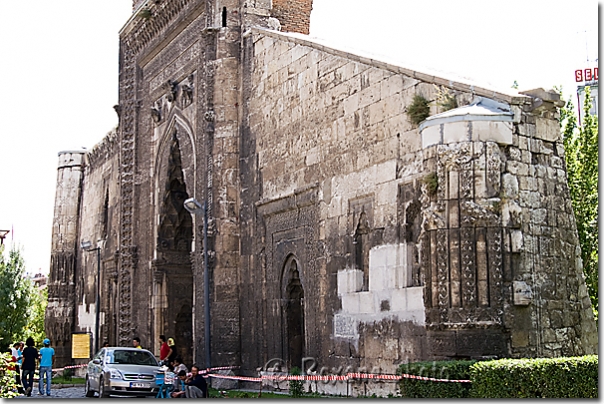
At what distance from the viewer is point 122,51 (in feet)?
91.4

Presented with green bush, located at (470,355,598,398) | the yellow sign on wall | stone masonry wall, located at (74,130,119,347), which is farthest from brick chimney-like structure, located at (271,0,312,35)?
the yellow sign on wall

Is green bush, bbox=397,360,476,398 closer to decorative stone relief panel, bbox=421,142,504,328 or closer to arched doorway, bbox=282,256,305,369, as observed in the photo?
decorative stone relief panel, bbox=421,142,504,328

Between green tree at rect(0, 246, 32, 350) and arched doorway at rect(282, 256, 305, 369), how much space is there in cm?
2389

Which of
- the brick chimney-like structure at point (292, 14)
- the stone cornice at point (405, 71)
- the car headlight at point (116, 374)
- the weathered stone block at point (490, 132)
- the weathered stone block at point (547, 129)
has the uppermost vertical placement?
the brick chimney-like structure at point (292, 14)

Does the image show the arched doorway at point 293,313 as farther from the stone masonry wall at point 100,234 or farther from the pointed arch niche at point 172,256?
the stone masonry wall at point 100,234

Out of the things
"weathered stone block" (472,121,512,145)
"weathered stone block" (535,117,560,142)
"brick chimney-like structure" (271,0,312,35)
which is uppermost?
"brick chimney-like structure" (271,0,312,35)

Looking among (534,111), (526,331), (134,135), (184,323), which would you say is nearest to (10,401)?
(526,331)

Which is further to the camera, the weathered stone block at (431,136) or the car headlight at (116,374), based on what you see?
the car headlight at (116,374)

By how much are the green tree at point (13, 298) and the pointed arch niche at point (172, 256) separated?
56.0 ft

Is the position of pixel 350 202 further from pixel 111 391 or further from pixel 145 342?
pixel 145 342

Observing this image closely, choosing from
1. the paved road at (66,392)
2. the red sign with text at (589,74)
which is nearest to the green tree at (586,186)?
the red sign with text at (589,74)

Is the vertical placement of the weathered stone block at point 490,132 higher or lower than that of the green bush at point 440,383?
higher

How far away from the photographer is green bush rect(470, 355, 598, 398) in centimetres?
1066

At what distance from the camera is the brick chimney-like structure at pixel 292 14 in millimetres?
20328
